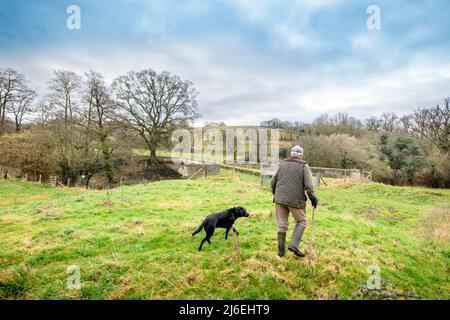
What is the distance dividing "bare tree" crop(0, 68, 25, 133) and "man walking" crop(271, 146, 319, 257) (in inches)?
1214

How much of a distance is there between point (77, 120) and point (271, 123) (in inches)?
1507

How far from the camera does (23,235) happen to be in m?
6.90

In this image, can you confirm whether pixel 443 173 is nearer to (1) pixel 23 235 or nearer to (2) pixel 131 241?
(2) pixel 131 241

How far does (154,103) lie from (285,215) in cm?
3044

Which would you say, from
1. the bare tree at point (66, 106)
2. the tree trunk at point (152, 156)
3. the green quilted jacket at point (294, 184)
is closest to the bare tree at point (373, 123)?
the tree trunk at point (152, 156)

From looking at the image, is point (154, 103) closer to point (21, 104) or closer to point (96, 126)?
point (96, 126)

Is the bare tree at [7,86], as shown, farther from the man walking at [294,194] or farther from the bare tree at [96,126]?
the man walking at [294,194]

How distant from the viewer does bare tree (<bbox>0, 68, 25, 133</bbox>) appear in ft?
81.8

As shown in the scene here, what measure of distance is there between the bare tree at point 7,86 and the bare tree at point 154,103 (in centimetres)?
907

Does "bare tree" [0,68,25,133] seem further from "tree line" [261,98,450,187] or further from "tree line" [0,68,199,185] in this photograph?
"tree line" [261,98,450,187]

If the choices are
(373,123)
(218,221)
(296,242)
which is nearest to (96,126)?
(218,221)

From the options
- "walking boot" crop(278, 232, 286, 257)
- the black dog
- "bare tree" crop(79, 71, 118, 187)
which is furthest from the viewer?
"bare tree" crop(79, 71, 118, 187)

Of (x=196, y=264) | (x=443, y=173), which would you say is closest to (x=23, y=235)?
(x=196, y=264)

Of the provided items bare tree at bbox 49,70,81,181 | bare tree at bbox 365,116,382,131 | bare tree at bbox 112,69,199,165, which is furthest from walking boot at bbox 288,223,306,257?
bare tree at bbox 365,116,382,131
